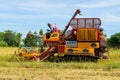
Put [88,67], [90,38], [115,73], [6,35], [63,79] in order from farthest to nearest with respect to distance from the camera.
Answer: [6,35]
[90,38]
[88,67]
[115,73]
[63,79]

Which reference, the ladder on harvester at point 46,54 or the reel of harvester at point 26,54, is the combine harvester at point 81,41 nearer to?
the ladder on harvester at point 46,54

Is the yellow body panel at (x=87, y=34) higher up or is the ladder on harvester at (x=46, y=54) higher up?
the yellow body panel at (x=87, y=34)

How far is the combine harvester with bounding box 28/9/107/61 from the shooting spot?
19.8 m

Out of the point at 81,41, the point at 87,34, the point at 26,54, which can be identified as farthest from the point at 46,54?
the point at 87,34

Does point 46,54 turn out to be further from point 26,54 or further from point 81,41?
point 81,41

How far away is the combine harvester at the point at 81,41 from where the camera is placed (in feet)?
65.1

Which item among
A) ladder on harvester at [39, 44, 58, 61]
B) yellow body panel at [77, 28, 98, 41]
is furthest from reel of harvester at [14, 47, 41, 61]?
yellow body panel at [77, 28, 98, 41]

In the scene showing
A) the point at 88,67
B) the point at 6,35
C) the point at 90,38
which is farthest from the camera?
the point at 6,35

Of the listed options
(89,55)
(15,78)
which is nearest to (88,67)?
(89,55)

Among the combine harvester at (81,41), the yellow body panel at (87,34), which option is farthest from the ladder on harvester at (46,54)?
the yellow body panel at (87,34)

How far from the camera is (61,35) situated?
826 inches

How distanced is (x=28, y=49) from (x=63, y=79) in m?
9.66

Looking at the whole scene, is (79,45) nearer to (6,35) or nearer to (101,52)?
(101,52)

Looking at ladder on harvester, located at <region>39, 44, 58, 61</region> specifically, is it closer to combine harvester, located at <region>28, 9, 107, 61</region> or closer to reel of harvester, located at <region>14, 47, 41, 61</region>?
combine harvester, located at <region>28, 9, 107, 61</region>
